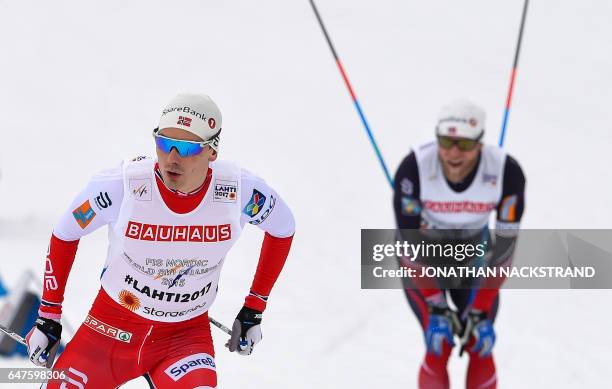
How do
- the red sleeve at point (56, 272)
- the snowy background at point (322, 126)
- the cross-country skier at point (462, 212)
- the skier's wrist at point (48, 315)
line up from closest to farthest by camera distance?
the red sleeve at point (56, 272)
the skier's wrist at point (48, 315)
the cross-country skier at point (462, 212)
the snowy background at point (322, 126)

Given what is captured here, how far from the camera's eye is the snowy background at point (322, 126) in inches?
320

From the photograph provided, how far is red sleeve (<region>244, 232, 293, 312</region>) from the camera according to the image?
486 cm

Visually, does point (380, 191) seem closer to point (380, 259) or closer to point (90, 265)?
point (380, 259)

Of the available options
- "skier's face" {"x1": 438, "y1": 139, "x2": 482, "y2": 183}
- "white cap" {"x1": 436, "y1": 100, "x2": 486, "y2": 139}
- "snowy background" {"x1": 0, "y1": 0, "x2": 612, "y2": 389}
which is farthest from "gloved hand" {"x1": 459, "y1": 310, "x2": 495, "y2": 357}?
"snowy background" {"x1": 0, "y1": 0, "x2": 612, "y2": 389}

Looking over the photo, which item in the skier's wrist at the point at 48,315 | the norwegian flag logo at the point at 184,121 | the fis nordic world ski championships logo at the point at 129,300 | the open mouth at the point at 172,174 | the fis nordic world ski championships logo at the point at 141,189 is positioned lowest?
the skier's wrist at the point at 48,315

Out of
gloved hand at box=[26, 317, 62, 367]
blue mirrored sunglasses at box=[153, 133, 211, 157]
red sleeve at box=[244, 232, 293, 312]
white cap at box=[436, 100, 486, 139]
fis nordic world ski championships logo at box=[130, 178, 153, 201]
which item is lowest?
gloved hand at box=[26, 317, 62, 367]

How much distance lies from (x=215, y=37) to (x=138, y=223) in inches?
527

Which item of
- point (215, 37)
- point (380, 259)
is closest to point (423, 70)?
point (215, 37)

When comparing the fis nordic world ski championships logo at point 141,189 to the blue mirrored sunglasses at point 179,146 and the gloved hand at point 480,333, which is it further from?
the gloved hand at point 480,333

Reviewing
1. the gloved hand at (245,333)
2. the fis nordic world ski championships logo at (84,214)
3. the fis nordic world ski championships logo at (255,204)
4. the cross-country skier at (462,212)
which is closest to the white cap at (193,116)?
the fis nordic world ski championships logo at (255,204)

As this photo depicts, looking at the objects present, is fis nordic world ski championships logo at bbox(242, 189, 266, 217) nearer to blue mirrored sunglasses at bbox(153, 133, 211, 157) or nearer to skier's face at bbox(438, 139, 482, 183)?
blue mirrored sunglasses at bbox(153, 133, 211, 157)

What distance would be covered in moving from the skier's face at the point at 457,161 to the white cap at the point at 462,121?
0.10 metres

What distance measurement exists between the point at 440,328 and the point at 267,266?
4.50 feet

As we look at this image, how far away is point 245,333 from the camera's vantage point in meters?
4.81
